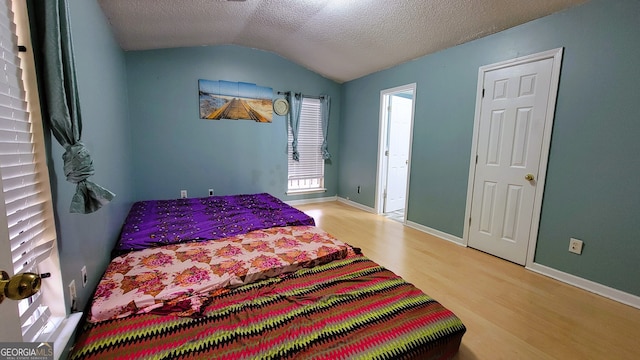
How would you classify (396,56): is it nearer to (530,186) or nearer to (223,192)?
(530,186)

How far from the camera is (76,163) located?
1.13 meters

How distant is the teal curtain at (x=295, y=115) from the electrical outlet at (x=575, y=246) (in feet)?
12.2

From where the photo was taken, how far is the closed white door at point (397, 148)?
4.28m

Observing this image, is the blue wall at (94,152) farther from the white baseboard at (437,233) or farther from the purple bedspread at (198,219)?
the white baseboard at (437,233)

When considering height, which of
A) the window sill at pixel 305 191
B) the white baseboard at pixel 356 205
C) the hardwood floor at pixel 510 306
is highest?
the window sill at pixel 305 191

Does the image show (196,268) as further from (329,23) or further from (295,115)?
(295,115)

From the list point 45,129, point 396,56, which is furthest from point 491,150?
point 45,129

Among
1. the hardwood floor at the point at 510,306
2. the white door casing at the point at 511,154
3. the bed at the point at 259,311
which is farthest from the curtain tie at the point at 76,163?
the white door casing at the point at 511,154

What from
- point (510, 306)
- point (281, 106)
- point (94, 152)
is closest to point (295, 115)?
point (281, 106)

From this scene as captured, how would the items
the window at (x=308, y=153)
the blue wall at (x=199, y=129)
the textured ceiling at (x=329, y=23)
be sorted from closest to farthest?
the textured ceiling at (x=329, y=23)
the blue wall at (x=199, y=129)
the window at (x=308, y=153)

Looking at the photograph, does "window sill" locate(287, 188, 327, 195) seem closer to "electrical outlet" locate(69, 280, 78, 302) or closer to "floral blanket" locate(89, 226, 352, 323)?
"floral blanket" locate(89, 226, 352, 323)

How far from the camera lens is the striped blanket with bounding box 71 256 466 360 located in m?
1.10

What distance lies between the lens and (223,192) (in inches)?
166

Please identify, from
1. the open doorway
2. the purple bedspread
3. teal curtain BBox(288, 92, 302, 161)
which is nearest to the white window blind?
the purple bedspread
